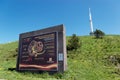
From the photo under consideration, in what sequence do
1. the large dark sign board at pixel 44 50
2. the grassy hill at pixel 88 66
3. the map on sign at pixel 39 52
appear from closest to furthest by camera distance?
the grassy hill at pixel 88 66
the large dark sign board at pixel 44 50
the map on sign at pixel 39 52

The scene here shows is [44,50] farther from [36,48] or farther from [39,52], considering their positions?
[36,48]

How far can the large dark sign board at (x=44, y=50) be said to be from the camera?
53.8 feet

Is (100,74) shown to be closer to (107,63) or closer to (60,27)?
(107,63)

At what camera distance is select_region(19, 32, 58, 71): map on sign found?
55.1 ft

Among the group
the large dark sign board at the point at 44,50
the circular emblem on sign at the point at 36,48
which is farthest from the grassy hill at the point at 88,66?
the circular emblem on sign at the point at 36,48

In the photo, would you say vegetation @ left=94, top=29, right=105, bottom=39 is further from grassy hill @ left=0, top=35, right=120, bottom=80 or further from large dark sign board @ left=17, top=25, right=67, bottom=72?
large dark sign board @ left=17, top=25, right=67, bottom=72

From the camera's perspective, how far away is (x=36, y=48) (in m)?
18.5

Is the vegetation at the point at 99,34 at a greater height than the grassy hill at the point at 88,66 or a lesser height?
greater

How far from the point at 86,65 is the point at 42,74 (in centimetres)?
460

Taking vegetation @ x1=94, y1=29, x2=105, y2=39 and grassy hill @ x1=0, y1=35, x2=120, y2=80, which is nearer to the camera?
grassy hill @ x1=0, y1=35, x2=120, y2=80

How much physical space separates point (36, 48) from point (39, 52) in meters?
0.69

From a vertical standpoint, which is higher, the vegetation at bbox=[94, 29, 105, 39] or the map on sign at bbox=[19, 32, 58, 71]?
the vegetation at bbox=[94, 29, 105, 39]

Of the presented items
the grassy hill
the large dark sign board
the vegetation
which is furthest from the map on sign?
the vegetation

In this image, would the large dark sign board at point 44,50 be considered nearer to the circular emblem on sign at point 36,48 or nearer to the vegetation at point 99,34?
the circular emblem on sign at point 36,48
